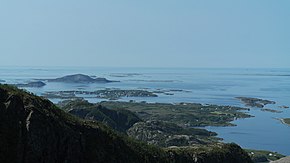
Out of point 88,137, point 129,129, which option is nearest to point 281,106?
point 129,129

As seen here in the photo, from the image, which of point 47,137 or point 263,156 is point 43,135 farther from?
point 263,156

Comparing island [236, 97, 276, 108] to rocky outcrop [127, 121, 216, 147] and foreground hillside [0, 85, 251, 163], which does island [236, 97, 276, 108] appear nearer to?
rocky outcrop [127, 121, 216, 147]

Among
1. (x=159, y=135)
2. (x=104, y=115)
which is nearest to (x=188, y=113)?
(x=104, y=115)

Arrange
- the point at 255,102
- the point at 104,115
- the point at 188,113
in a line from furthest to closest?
the point at 255,102 < the point at 188,113 < the point at 104,115

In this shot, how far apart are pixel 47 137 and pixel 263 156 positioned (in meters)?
64.3

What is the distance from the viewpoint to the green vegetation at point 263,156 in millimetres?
82312

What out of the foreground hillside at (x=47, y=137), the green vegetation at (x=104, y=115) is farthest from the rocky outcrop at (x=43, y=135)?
the green vegetation at (x=104, y=115)

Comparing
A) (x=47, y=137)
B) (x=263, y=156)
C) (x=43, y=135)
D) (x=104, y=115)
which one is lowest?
(x=263, y=156)

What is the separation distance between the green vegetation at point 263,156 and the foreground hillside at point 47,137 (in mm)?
48186

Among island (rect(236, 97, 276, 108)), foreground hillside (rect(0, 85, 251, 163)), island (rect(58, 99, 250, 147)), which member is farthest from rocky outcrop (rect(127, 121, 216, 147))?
island (rect(236, 97, 276, 108))

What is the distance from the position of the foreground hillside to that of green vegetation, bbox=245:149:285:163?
158 feet

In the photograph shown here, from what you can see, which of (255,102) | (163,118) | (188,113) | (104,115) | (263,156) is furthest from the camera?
(255,102)

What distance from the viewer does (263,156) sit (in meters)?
85.2

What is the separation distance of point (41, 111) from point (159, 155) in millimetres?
15178
